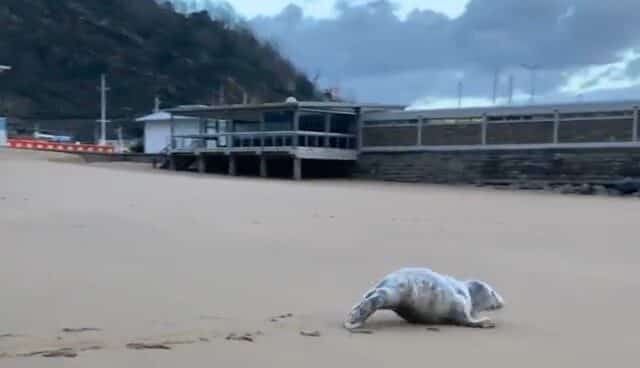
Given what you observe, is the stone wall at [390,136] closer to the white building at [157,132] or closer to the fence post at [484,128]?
the fence post at [484,128]

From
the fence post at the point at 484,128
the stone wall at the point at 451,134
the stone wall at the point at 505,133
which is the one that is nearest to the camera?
the stone wall at the point at 505,133

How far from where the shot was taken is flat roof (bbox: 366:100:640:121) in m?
25.5

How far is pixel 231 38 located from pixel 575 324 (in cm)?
8990

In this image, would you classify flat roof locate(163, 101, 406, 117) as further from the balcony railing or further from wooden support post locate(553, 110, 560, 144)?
wooden support post locate(553, 110, 560, 144)

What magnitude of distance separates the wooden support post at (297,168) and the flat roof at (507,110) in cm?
353

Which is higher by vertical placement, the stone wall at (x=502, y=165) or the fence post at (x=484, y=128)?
the fence post at (x=484, y=128)

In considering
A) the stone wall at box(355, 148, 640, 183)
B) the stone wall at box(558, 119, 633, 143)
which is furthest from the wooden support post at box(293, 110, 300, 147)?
the stone wall at box(558, 119, 633, 143)

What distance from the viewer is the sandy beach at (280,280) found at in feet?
14.0

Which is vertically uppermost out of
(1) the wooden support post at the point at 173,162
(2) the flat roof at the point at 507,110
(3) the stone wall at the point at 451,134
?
(2) the flat roof at the point at 507,110

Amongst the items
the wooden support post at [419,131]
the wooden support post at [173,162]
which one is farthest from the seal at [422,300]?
the wooden support post at [173,162]

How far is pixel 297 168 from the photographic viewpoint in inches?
1116

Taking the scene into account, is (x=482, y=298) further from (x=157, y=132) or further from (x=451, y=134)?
(x=157, y=132)

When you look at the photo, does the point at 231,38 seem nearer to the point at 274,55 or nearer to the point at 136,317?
the point at 274,55

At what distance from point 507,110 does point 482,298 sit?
74.4 ft
